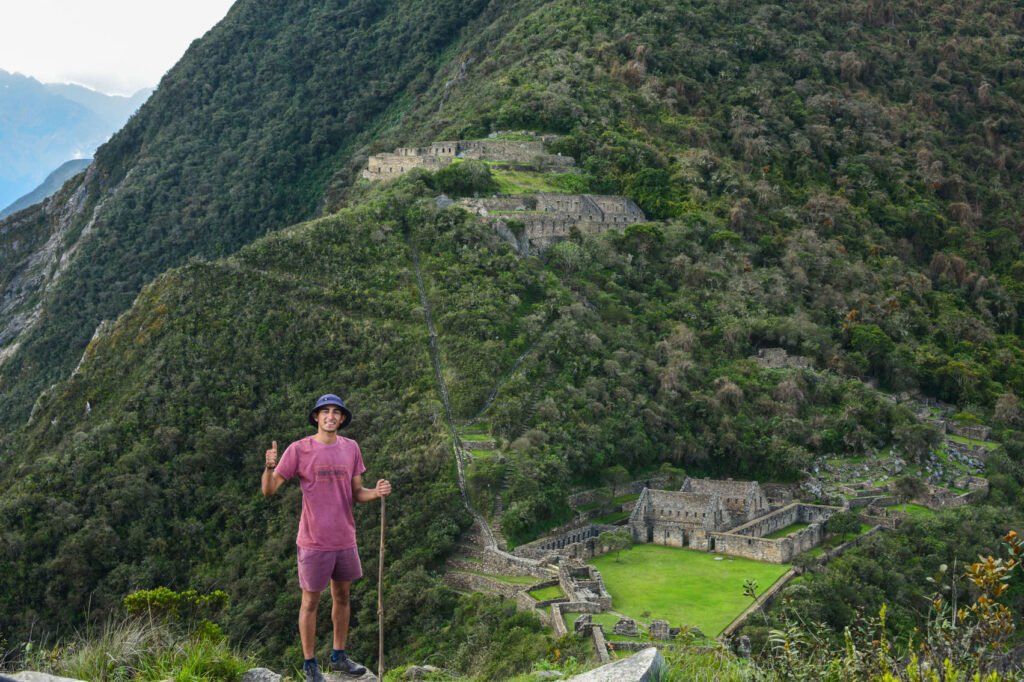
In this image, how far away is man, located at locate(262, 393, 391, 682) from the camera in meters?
10.5

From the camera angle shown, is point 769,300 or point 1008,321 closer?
point 769,300

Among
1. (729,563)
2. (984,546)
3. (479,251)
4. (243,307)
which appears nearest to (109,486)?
(243,307)

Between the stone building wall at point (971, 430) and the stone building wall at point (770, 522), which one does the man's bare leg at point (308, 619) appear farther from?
the stone building wall at point (971, 430)

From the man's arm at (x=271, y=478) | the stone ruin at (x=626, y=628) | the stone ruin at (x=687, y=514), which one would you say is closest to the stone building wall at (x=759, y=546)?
the stone ruin at (x=687, y=514)

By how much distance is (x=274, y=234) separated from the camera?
55.9 meters

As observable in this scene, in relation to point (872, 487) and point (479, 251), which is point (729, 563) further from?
point (479, 251)

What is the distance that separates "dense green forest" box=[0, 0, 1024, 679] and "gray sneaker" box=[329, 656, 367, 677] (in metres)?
14.8

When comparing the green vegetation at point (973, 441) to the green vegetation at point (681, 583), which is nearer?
the green vegetation at point (681, 583)

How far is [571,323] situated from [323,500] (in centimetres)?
3866

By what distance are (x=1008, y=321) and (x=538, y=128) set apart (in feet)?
121

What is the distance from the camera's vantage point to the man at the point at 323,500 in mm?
10500

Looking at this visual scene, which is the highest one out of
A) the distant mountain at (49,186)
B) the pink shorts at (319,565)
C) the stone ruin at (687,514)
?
the distant mountain at (49,186)

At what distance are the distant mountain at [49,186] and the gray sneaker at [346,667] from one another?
544 feet

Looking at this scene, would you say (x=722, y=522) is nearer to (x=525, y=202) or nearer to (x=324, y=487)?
(x=525, y=202)
